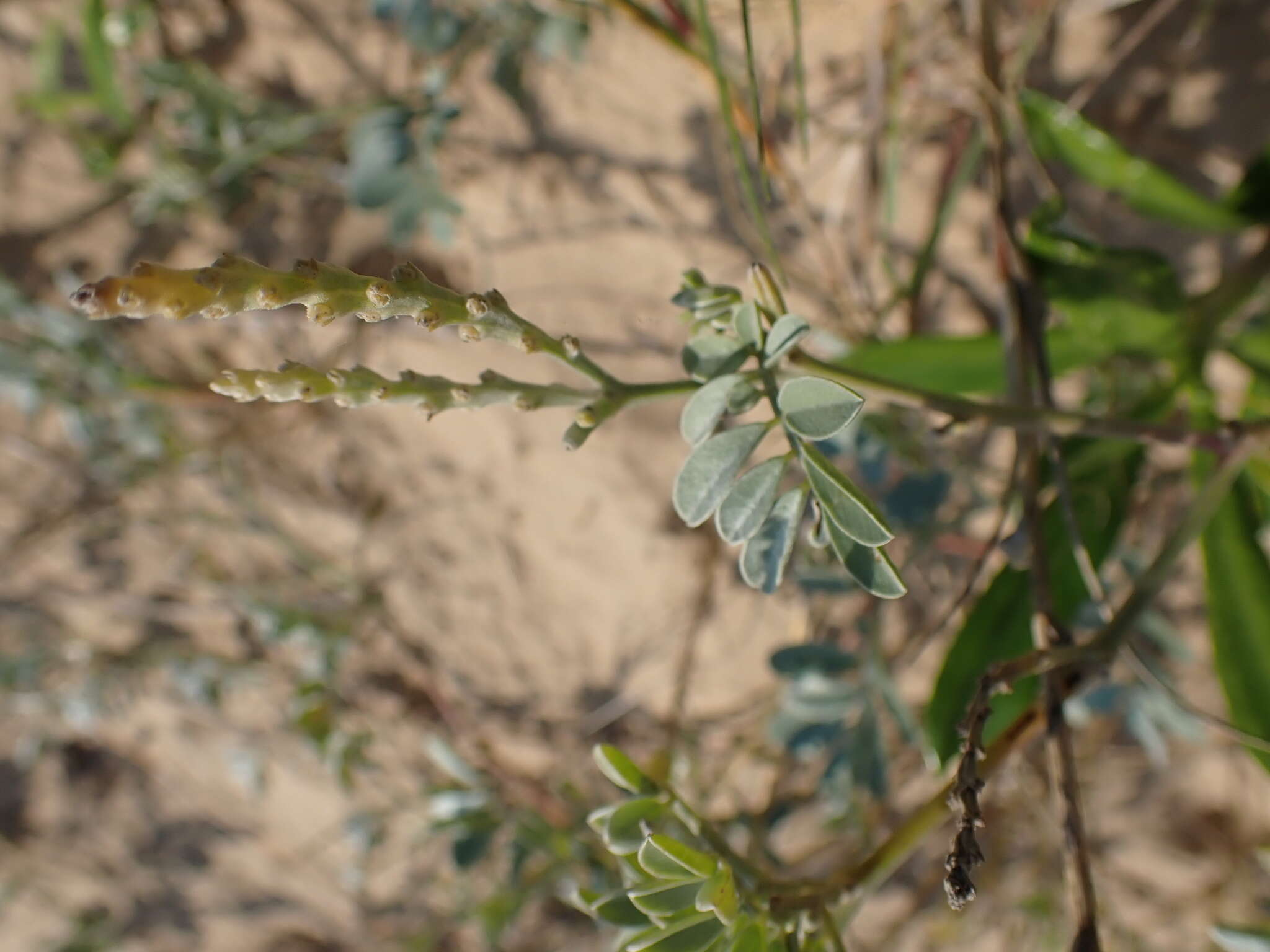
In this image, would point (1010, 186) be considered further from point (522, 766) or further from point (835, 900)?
point (522, 766)

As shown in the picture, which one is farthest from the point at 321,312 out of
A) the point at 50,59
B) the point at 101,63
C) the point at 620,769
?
the point at 50,59

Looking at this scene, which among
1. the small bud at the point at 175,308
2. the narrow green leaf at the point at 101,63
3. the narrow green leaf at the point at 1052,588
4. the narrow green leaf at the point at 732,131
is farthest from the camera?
the narrow green leaf at the point at 101,63

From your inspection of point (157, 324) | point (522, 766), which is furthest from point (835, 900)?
point (157, 324)

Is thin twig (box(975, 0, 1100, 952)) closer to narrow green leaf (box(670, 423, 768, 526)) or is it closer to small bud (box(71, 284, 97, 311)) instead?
narrow green leaf (box(670, 423, 768, 526))

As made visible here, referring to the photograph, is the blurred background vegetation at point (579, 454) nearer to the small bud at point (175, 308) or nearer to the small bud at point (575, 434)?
the small bud at point (575, 434)

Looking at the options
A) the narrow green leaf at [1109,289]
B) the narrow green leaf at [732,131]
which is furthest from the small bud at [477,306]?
the narrow green leaf at [1109,289]

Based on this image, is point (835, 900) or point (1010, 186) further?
point (1010, 186)

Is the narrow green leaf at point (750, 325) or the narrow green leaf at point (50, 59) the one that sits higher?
the narrow green leaf at point (50, 59)
